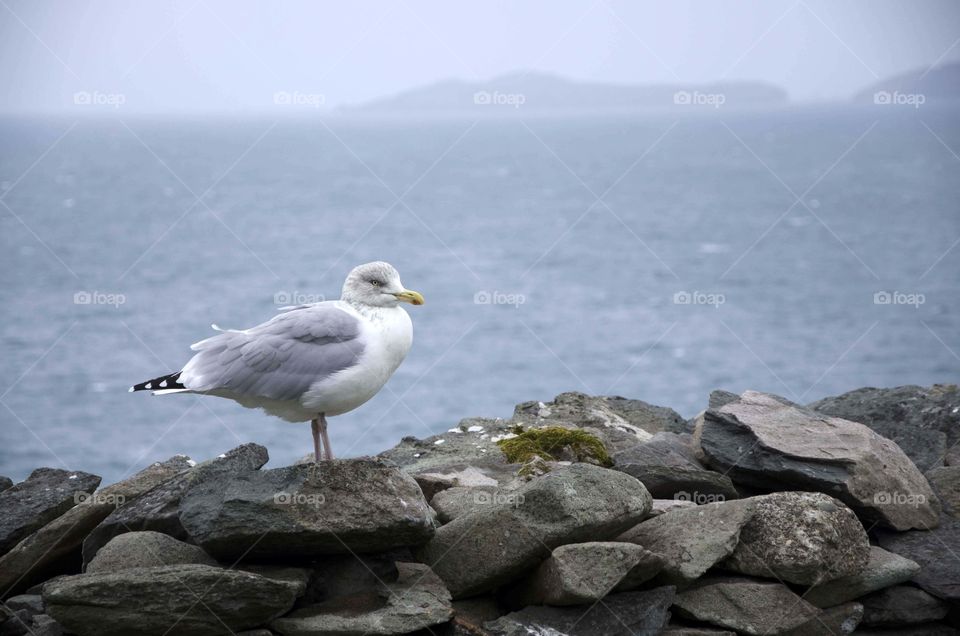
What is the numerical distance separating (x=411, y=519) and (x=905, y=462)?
4611 mm

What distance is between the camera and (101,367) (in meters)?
64.1

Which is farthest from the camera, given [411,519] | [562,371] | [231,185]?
[231,185]

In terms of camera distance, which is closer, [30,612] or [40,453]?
[30,612]

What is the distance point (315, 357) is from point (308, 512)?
1245 millimetres

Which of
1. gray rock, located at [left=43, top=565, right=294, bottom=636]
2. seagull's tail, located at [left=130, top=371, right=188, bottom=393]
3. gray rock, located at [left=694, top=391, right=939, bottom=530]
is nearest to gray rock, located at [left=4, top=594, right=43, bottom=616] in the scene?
gray rock, located at [left=43, top=565, right=294, bottom=636]

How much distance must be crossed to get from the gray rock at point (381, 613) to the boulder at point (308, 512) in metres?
0.36

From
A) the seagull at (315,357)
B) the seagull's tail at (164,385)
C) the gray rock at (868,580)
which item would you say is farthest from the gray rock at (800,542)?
the seagull's tail at (164,385)

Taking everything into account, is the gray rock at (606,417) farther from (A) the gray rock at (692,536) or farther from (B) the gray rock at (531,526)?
(B) the gray rock at (531,526)

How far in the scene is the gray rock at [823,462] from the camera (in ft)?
30.7

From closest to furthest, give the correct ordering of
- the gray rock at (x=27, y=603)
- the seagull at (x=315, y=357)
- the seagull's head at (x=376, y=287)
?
the gray rock at (x=27, y=603)
the seagull at (x=315, y=357)
the seagull's head at (x=376, y=287)

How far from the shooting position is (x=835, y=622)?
8.76 m

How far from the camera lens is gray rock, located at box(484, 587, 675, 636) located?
795 centimetres

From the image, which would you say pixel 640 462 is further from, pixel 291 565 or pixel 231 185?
pixel 231 185

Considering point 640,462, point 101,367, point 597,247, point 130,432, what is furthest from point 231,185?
point 640,462
